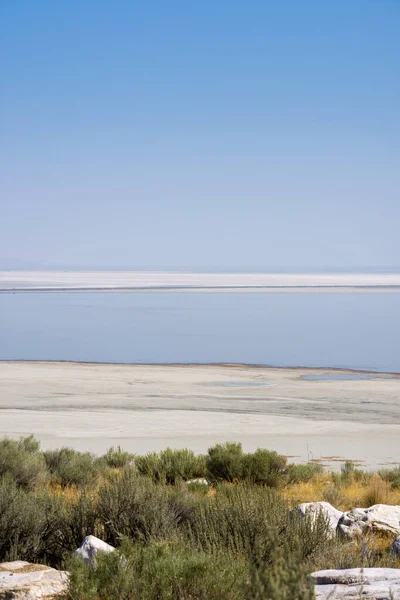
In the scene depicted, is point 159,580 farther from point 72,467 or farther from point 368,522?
point 72,467

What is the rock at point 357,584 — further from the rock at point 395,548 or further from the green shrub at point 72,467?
the green shrub at point 72,467

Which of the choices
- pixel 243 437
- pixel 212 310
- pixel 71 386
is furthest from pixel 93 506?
pixel 212 310

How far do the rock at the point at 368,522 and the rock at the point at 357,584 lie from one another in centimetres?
211

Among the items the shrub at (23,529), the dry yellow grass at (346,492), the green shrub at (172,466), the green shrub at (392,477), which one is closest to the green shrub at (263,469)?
the dry yellow grass at (346,492)

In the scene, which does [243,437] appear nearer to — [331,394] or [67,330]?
[331,394]

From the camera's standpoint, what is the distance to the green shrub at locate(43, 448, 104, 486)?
1083cm

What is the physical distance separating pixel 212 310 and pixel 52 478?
178ft

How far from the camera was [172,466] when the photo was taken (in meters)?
11.5

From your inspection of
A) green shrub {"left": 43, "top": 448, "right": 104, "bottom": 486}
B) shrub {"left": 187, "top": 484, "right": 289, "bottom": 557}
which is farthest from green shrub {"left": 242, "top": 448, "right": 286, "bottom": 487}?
shrub {"left": 187, "top": 484, "right": 289, "bottom": 557}

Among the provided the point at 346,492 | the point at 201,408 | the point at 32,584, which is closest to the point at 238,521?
the point at 32,584

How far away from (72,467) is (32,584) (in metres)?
6.73

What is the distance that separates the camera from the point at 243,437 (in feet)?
60.3

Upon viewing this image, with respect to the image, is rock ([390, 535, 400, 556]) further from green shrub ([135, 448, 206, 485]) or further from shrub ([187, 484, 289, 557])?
green shrub ([135, 448, 206, 485])

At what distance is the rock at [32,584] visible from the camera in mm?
4457
